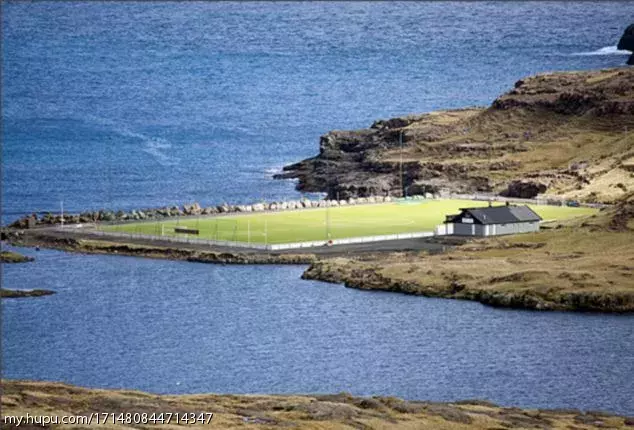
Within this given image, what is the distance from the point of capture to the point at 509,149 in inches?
6398

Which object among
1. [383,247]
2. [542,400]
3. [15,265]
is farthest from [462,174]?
[542,400]

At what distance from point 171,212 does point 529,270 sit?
3617cm

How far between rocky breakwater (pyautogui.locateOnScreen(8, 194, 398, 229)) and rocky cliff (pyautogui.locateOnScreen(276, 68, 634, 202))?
20.4 feet

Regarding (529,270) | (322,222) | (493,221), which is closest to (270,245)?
(322,222)

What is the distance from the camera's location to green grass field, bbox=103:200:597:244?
129m

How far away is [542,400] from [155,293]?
1204 inches

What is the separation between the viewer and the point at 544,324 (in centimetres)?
10112

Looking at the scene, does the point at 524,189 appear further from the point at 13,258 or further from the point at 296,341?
the point at 296,341

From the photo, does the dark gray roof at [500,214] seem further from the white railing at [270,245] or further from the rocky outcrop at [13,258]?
the rocky outcrop at [13,258]

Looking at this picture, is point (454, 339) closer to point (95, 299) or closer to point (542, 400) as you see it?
point (542, 400)

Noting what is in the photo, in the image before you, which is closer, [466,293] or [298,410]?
[298,410]

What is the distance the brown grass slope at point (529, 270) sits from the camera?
106 meters

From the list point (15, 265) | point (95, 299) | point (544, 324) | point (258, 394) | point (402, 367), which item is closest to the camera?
point (258, 394)

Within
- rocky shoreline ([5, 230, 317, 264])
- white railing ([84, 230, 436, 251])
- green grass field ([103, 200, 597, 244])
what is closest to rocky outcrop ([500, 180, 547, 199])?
green grass field ([103, 200, 597, 244])
